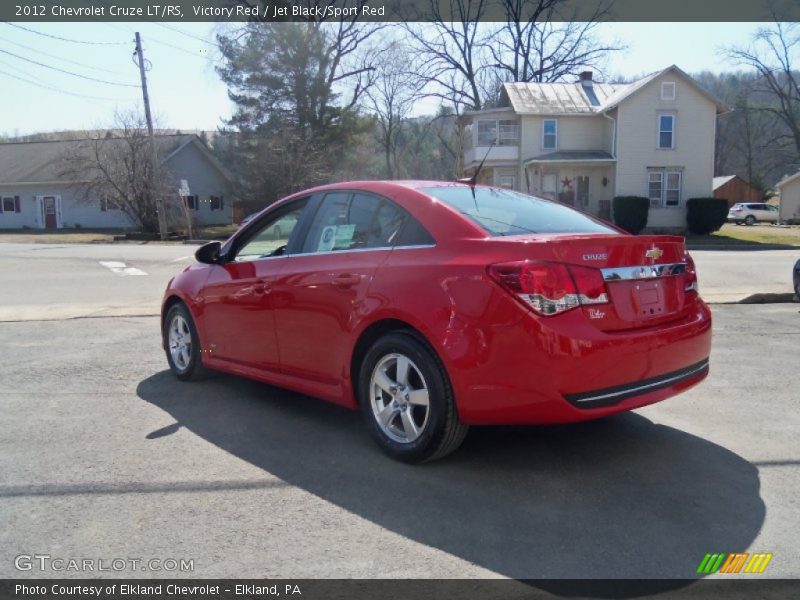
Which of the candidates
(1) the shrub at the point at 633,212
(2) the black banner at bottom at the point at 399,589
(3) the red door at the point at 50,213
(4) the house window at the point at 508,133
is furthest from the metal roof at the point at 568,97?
(2) the black banner at bottom at the point at 399,589

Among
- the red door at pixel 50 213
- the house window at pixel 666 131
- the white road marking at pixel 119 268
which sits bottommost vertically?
the white road marking at pixel 119 268

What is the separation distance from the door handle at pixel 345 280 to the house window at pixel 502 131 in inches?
1358

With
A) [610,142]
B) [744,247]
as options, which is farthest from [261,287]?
[610,142]

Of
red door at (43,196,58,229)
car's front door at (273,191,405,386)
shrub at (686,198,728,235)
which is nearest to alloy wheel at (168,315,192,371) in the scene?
car's front door at (273,191,405,386)

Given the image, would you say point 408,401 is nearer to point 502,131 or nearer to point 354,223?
point 354,223

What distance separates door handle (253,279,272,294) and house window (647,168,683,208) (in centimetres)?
3329

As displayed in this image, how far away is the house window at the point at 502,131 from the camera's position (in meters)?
37.6

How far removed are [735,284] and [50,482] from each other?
40.9 feet

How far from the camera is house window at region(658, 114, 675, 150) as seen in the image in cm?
3459

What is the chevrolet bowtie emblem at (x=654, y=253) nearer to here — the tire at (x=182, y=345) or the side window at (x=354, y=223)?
the side window at (x=354, y=223)

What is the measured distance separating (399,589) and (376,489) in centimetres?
96

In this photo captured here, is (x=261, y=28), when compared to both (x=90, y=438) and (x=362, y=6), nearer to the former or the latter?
(x=362, y=6)

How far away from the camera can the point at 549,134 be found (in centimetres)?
3688

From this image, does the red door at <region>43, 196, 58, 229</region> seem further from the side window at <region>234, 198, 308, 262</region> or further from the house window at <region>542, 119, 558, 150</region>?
the side window at <region>234, 198, 308, 262</region>
